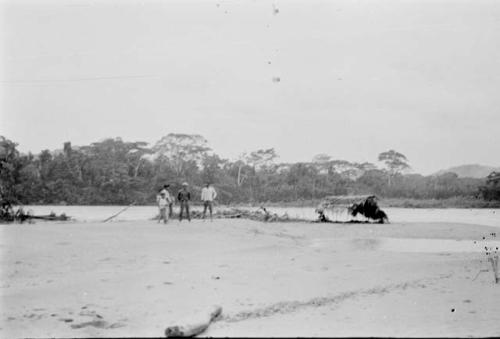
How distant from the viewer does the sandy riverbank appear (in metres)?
6.85

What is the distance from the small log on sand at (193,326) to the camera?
231 inches

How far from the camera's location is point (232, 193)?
5566cm

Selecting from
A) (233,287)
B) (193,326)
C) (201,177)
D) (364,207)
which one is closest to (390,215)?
(364,207)

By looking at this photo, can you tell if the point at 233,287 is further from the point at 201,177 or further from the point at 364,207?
the point at 201,177

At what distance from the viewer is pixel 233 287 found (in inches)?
356

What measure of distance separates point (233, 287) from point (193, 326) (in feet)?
9.67

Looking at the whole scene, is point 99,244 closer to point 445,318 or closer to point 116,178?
point 445,318

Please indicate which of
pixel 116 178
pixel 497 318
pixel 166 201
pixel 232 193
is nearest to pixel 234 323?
pixel 497 318

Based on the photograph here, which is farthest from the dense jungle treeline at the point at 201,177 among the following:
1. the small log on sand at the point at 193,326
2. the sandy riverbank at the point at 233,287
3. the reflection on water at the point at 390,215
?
the small log on sand at the point at 193,326

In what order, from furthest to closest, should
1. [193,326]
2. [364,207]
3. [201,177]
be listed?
[201,177] → [364,207] → [193,326]

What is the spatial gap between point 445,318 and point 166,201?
1360 cm

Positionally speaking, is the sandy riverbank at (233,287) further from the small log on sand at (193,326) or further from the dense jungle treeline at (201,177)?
the dense jungle treeline at (201,177)

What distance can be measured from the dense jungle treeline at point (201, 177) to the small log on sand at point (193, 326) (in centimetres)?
3897

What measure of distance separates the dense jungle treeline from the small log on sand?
39.0 meters
